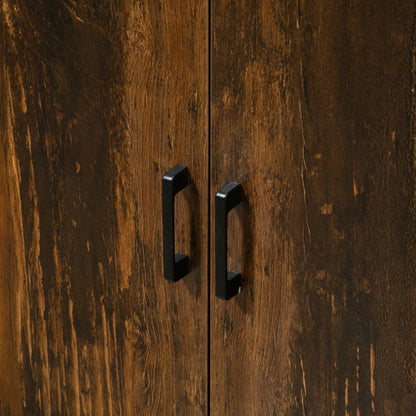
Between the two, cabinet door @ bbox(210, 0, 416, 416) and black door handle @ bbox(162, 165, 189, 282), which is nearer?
cabinet door @ bbox(210, 0, 416, 416)

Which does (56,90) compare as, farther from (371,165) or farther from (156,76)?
(371,165)

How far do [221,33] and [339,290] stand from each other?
1.07ft

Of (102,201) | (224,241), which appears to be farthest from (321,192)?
(102,201)

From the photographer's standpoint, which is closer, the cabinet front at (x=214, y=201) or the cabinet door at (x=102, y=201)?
the cabinet front at (x=214, y=201)

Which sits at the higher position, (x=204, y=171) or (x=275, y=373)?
(x=204, y=171)

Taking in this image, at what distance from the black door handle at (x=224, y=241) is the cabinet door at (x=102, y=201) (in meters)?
0.04

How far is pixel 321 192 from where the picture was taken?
73cm

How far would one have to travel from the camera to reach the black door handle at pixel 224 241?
0.77 meters

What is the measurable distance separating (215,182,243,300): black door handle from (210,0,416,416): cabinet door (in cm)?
1

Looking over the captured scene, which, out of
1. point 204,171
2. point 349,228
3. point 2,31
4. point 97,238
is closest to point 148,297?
point 97,238

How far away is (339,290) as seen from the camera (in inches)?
29.5

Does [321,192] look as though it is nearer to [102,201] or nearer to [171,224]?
[171,224]

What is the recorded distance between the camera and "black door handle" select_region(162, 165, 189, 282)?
2.64 ft

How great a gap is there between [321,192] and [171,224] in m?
0.20
